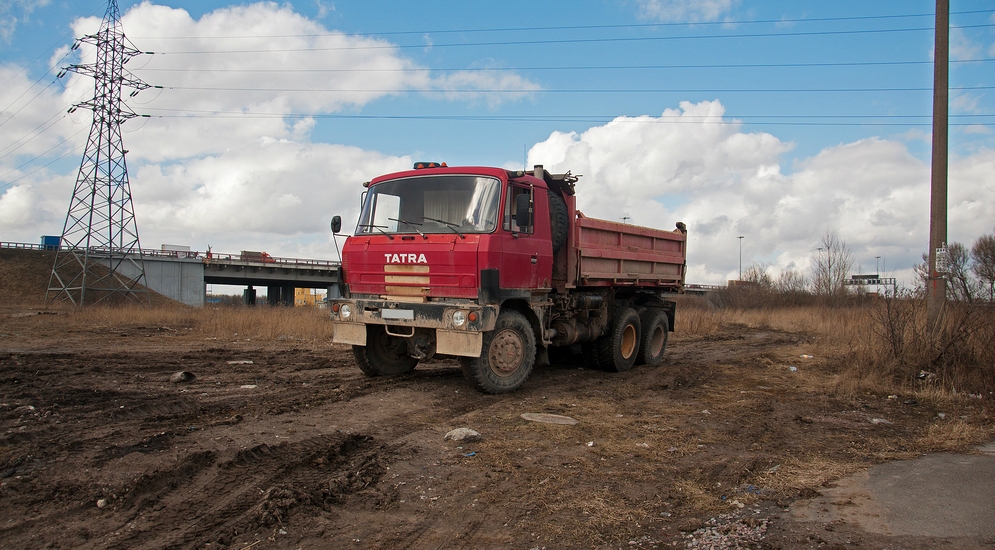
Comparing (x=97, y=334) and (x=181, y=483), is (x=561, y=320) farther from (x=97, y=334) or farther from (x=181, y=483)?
(x=97, y=334)

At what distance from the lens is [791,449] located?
18.3ft

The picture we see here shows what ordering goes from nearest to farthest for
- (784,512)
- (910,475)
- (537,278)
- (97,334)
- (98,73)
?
(784,512) < (910,475) < (537,278) < (97,334) < (98,73)

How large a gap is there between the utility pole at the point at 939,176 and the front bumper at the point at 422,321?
7.25 metres

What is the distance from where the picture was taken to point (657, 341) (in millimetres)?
12359

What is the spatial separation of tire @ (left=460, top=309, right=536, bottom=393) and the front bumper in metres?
0.29

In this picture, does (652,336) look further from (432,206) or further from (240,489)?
(240,489)

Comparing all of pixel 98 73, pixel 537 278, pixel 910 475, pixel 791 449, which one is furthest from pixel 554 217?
pixel 98 73

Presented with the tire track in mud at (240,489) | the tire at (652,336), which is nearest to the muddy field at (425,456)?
the tire track in mud at (240,489)

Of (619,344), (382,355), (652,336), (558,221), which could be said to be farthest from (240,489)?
(652,336)

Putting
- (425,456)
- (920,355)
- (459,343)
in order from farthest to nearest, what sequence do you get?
(920,355)
(459,343)
(425,456)

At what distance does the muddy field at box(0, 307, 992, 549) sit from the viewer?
11.6ft

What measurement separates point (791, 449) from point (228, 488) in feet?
15.2

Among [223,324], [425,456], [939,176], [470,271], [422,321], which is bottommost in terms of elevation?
[425,456]

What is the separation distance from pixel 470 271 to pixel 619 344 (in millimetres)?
4274
